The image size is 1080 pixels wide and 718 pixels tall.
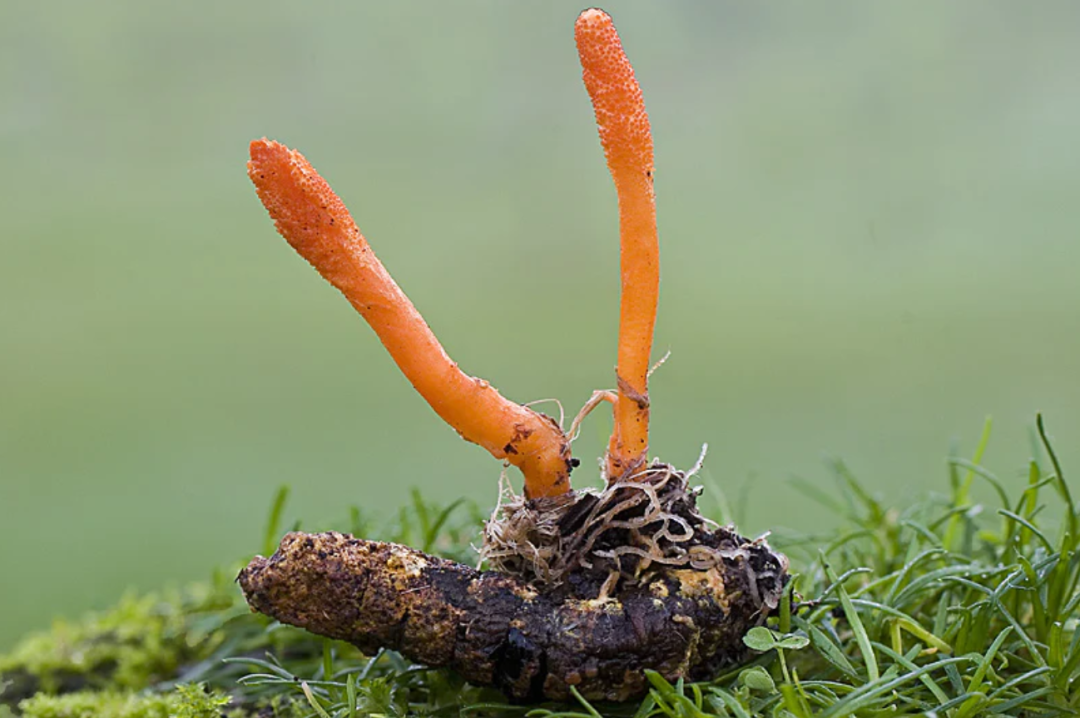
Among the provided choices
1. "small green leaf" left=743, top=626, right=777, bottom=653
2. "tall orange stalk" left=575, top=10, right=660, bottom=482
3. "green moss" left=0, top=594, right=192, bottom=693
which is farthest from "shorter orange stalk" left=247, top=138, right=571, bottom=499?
"green moss" left=0, top=594, right=192, bottom=693

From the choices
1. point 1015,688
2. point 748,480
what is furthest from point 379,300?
point 748,480

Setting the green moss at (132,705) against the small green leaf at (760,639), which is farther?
the green moss at (132,705)

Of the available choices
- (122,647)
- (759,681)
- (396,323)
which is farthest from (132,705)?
(759,681)

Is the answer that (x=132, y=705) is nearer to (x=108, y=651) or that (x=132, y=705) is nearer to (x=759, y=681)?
(x=108, y=651)

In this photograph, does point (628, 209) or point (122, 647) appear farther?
point (122, 647)

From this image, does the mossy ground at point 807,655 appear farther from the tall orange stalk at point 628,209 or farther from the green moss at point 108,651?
the tall orange stalk at point 628,209

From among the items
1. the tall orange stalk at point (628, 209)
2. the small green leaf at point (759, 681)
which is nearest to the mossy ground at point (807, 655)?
the small green leaf at point (759, 681)
